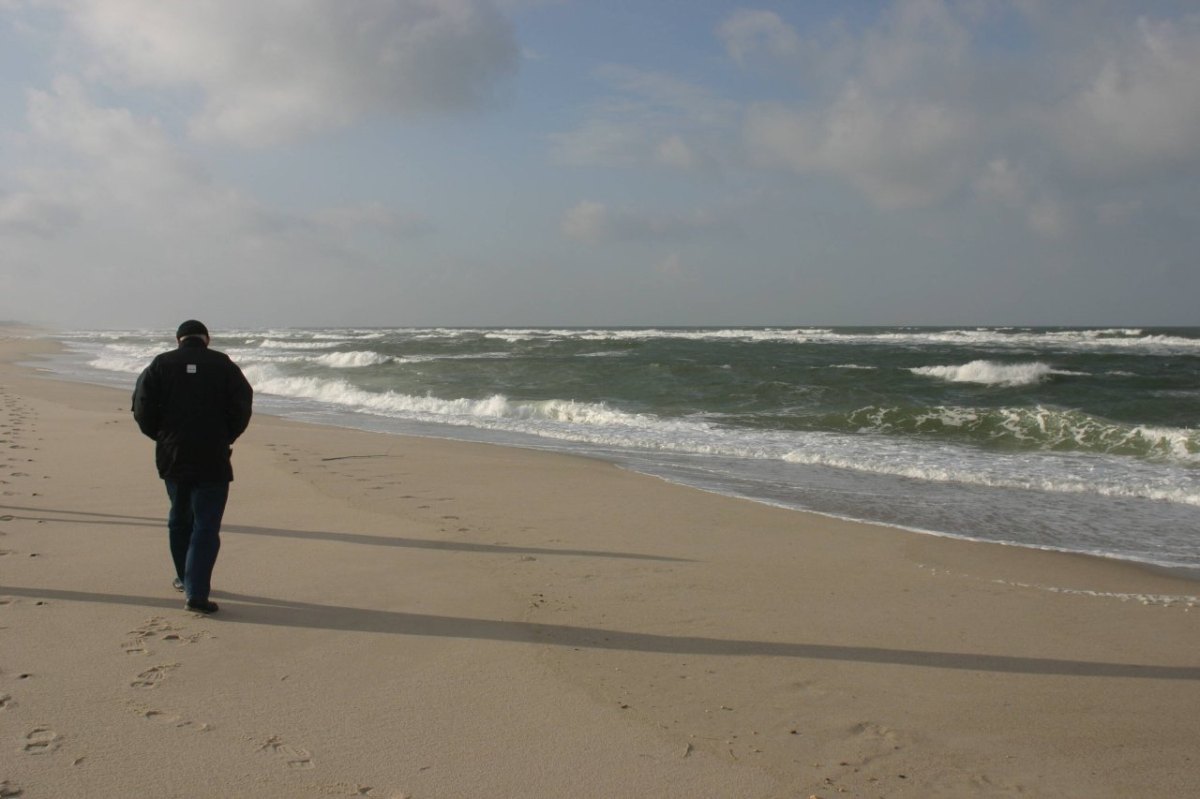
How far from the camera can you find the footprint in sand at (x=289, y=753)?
279cm

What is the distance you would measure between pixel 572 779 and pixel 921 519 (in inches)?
232

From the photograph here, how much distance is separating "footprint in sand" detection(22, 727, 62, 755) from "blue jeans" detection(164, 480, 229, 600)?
1.31 meters

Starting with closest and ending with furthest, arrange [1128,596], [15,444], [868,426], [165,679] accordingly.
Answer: [165,679]
[1128,596]
[15,444]
[868,426]

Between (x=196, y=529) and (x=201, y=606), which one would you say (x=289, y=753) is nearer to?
(x=201, y=606)

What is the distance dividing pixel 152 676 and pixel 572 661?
1.75 meters

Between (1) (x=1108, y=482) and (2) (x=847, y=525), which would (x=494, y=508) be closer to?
(2) (x=847, y=525)

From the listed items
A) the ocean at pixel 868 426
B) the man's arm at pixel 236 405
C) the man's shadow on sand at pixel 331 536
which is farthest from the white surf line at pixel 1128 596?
the man's arm at pixel 236 405

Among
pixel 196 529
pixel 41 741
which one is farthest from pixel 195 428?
pixel 41 741

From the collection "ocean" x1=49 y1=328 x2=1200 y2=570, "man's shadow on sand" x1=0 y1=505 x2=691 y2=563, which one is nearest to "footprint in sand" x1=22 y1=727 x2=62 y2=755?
"man's shadow on sand" x1=0 y1=505 x2=691 y2=563

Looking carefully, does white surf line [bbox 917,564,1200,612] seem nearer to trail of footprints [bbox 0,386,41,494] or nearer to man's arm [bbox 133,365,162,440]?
man's arm [bbox 133,365,162,440]

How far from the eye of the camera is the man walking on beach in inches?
167

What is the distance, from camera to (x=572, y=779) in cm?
281

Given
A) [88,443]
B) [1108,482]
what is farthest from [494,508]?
[1108,482]

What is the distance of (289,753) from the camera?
287 centimetres
